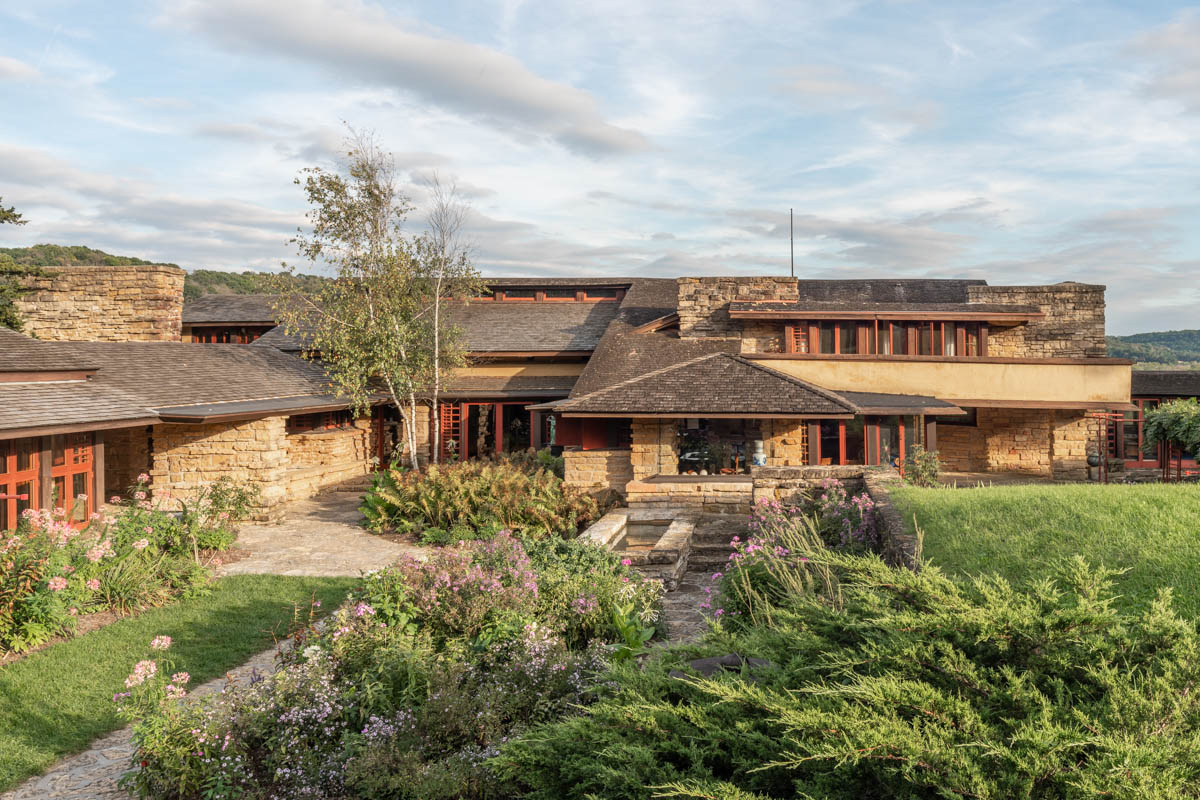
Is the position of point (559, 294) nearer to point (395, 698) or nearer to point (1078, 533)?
point (1078, 533)

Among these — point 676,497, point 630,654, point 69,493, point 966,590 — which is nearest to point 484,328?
point 676,497

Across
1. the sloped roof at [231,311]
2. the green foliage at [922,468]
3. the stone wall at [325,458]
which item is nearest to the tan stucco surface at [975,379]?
the green foliage at [922,468]

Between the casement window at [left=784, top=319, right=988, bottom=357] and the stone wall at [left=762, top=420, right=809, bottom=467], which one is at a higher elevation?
the casement window at [left=784, top=319, right=988, bottom=357]

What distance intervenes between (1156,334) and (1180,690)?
99372 mm

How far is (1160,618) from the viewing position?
3.02 metres

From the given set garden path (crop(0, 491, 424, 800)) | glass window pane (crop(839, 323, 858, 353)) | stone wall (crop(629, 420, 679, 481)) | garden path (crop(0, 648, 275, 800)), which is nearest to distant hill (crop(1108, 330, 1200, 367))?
glass window pane (crop(839, 323, 858, 353))

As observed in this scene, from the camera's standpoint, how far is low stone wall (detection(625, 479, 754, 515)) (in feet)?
46.5

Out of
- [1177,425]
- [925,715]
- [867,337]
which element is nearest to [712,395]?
[867,337]

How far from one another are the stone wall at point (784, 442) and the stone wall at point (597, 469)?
9.61 feet

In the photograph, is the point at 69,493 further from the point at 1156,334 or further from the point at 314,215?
the point at 1156,334

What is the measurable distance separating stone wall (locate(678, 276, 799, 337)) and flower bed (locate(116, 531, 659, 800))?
14418 millimetres

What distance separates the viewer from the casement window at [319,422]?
61.1ft

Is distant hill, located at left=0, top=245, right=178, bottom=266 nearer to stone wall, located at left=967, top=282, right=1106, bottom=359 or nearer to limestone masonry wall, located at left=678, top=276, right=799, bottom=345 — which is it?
limestone masonry wall, located at left=678, top=276, right=799, bottom=345

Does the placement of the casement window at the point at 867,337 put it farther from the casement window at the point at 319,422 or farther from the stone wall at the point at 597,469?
the casement window at the point at 319,422
